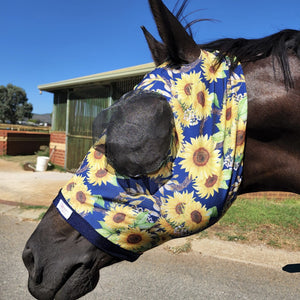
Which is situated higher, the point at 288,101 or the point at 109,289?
the point at 288,101

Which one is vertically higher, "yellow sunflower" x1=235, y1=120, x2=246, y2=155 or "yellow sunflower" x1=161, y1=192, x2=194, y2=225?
"yellow sunflower" x1=235, y1=120, x2=246, y2=155

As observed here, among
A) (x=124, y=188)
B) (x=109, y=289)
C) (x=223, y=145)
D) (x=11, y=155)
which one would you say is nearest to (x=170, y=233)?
(x=124, y=188)

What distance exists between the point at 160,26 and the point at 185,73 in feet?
0.62

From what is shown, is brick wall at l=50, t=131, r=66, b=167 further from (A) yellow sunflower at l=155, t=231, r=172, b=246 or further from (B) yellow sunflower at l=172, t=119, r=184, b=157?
(B) yellow sunflower at l=172, t=119, r=184, b=157

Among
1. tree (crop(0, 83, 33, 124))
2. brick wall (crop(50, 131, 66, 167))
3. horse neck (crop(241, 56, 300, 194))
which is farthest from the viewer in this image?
tree (crop(0, 83, 33, 124))

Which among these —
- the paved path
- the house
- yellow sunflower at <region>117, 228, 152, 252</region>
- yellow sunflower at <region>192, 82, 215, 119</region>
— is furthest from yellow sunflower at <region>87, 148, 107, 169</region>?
the house

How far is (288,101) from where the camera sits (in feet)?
3.43

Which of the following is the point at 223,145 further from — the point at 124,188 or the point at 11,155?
Answer: the point at 11,155

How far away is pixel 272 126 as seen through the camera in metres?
1.07

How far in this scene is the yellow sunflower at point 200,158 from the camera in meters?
0.97

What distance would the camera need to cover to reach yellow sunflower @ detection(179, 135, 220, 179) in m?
0.97

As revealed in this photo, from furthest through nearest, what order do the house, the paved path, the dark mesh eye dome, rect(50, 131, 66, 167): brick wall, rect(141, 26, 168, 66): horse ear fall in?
1. rect(50, 131, 66, 167): brick wall
2. the house
3. the paved path
4. rect(141, 26, 168, 66): horse ear
5. the dark mesh eye dome

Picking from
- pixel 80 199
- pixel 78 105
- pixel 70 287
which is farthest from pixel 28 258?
pixel 78 105

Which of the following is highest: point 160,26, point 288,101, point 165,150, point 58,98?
point 58,98
